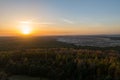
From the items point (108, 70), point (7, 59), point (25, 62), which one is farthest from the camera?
point (7, 59)

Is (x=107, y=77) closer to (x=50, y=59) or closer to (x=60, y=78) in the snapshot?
(x=60, y=78)

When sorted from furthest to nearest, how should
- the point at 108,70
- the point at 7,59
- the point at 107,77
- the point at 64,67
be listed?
1. the point at 7,59
2. the point at 64,67
3. the point at 108,70
4. the point at 107,77

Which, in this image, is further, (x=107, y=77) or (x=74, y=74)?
(x=74, y=74)

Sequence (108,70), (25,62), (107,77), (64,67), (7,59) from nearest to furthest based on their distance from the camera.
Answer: (107,77) → (108,70) → (64,67) → (25,62) → (7,59)

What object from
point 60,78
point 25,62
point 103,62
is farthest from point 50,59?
point 103,62

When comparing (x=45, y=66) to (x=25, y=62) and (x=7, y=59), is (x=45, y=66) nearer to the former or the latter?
(x=25, y=62)

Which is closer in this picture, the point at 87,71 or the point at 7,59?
the point at 87,71

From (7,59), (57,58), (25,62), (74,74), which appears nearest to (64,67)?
(74,74)

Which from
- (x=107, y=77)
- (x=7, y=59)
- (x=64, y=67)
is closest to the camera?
(x=107, y=77)
